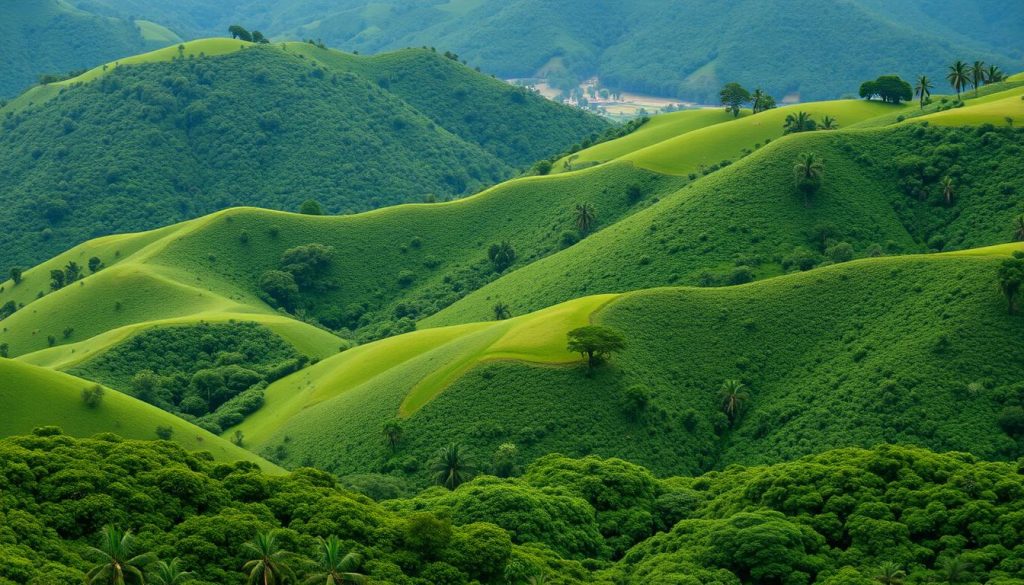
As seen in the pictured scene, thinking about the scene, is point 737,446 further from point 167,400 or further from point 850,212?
point 167,400

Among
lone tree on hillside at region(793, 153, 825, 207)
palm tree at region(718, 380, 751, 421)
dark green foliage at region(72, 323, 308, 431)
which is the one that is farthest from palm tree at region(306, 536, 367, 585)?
lone tree on hillside at region(793, 153, 825, 207)

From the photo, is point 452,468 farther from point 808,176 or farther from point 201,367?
point 808,176

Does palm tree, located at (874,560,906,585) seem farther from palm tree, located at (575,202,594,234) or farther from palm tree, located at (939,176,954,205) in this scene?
palm tree, located at (575,202,594,234)

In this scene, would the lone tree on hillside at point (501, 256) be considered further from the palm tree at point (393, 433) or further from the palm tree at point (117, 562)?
the palm tree at point (117, 562)

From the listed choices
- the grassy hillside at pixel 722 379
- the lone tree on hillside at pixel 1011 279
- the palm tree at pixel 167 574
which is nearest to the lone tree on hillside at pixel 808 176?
the grassy hillside at pixel 722 379

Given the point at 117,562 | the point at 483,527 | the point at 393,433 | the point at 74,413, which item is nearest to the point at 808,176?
the point at 393,433

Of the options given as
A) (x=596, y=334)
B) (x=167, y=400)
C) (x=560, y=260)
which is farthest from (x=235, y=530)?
(x=560, y=260)

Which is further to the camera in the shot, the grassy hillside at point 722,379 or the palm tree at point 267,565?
the grassy hillside at point 722,379
